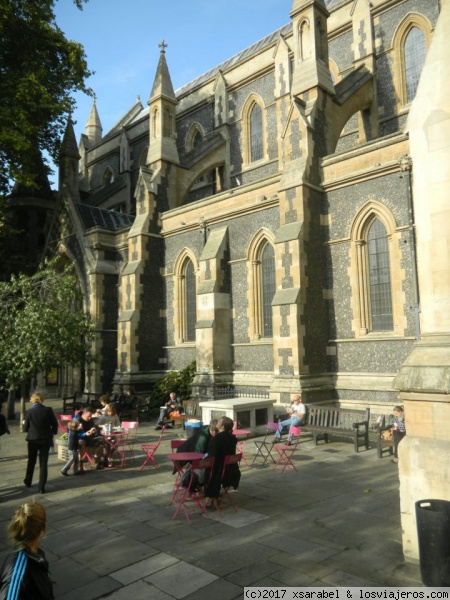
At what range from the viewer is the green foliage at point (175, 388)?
17203 millimetres

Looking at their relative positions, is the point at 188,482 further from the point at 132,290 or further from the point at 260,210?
the point at 132,290

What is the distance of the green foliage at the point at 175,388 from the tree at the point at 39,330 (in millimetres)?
3064

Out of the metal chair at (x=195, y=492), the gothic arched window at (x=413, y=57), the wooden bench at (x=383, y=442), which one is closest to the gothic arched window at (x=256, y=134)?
the gothic arched window at (x=413, y=57)

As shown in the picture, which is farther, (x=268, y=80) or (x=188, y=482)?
(x=268, y=80)

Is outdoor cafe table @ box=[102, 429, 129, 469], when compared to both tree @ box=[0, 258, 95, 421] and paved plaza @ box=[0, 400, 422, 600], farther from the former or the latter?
tree @ box=[0, 258, 95, 421]

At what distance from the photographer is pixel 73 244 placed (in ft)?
74.6

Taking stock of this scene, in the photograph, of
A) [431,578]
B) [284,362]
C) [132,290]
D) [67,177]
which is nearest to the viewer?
[431,578]

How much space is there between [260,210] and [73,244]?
1067 cm

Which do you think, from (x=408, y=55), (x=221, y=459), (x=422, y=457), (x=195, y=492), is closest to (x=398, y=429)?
(x=221, y=459)

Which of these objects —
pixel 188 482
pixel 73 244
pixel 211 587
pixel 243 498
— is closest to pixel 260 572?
pixel 211 587

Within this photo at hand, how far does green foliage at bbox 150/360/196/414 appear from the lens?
677 inches

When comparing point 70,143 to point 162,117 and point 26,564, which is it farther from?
point 26,564

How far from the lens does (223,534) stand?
18.5 ft

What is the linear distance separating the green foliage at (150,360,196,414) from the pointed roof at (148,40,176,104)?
12.0 m
